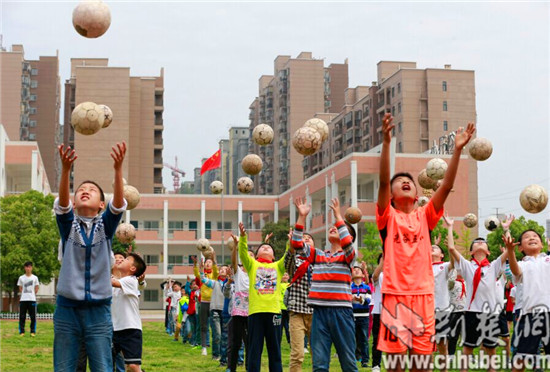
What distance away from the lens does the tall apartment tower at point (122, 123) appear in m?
90.0

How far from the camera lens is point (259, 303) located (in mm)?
11547

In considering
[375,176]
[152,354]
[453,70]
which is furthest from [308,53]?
[152,354]

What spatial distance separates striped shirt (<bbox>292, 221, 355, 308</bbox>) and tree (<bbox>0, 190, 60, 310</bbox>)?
38.4 m

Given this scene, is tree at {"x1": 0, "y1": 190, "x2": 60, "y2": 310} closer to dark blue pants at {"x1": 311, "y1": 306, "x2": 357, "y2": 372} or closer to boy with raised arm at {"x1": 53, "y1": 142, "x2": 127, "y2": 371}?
dark blue pants at {"x1": 311, "y1": 306, "x2": 357, "y2": 372}

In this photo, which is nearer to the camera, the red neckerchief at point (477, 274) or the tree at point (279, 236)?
the red neckerchief at point (477, 274)

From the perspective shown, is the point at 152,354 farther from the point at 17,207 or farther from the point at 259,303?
the point at 17,207

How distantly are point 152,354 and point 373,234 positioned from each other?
106 ft

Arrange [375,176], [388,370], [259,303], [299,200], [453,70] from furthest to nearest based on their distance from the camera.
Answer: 1. [453,70]
2. [375,176]
3. [259,303]
4. [299,200]
5. [388,370]

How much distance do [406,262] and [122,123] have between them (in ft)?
288

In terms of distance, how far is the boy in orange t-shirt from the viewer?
6.86 metres

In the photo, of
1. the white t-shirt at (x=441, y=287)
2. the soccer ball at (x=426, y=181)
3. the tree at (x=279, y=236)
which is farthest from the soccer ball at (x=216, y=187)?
the tree at (x=279, y=236)

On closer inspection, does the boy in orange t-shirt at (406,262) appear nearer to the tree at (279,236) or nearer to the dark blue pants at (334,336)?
the dark blue pants at (334,336)

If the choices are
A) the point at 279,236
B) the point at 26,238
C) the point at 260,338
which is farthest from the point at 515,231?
the point at 260,338

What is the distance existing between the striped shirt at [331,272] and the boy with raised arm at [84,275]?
3.26 m
